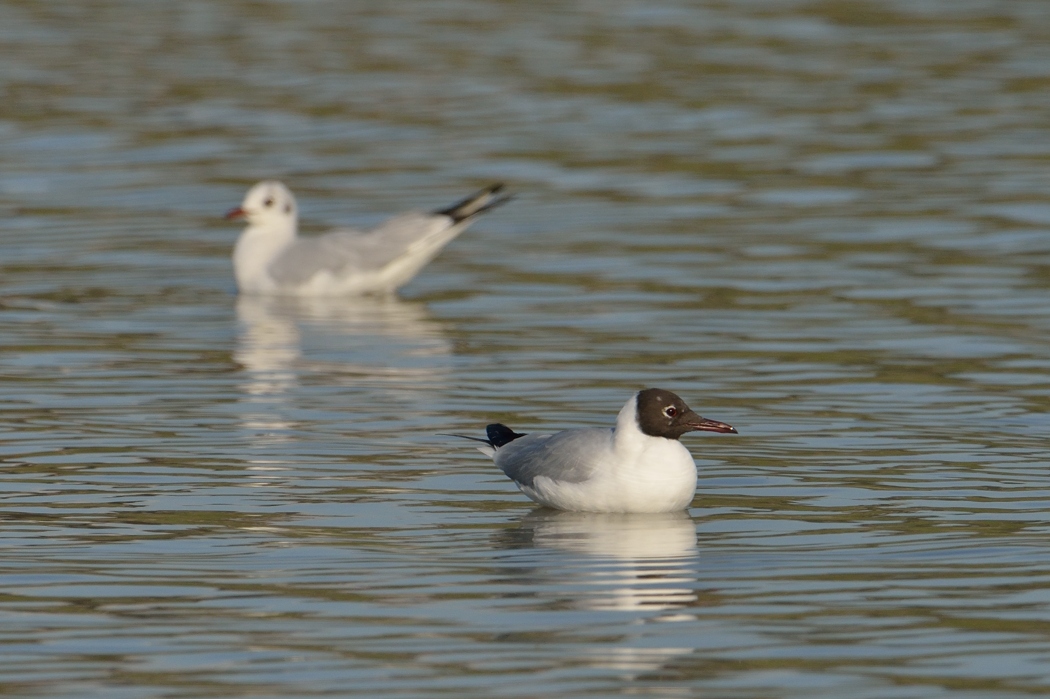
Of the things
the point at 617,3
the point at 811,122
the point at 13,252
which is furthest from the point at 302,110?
the point at 617,3

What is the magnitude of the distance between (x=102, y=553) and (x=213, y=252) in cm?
1133

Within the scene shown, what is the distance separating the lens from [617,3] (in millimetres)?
38188

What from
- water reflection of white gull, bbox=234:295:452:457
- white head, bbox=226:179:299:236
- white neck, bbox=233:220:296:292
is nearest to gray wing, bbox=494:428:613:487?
water reflection of white gull, bbox=234:295:452:457

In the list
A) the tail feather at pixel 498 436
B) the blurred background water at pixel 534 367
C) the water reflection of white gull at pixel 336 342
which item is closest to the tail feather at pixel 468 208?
the blurred background water at pixel 534 367

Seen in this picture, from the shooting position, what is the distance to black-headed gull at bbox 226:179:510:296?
18859 mm

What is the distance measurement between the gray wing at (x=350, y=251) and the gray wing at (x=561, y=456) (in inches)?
308

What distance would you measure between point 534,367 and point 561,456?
4.02 metres

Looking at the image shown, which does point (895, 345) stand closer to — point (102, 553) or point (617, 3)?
point (102, 553)

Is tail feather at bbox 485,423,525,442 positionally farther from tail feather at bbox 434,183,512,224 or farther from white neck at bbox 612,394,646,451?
tail feather at bbox 434,183,512,224

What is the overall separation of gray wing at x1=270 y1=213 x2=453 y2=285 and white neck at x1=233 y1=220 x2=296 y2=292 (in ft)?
0.35

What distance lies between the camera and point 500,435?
452 inches

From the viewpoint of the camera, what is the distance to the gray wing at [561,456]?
10836 millimetres

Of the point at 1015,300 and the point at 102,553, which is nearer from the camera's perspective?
the point at 102,553

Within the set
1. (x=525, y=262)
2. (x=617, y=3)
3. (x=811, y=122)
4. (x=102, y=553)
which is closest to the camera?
(x=102, y=553)
